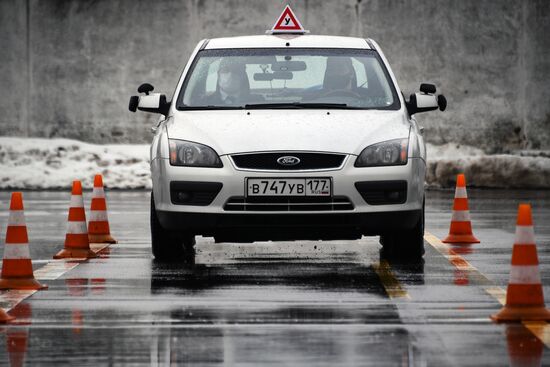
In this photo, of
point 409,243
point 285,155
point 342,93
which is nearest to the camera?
point 285,155

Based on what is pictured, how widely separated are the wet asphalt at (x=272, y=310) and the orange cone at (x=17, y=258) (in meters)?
0.21

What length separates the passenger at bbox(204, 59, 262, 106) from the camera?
11859 mm

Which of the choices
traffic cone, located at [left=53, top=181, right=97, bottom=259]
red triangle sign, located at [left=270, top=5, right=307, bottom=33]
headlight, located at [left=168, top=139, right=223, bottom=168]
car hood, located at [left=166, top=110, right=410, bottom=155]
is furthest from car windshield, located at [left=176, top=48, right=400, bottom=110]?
red triangle sign, located at [left=270, top=5, right=307, bottom=33]

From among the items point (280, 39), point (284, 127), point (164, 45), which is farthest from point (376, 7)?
point (284, 127)

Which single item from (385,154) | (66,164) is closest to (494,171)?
(66,164)

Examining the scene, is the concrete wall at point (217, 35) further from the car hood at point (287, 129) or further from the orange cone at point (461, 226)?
the car hood at point (287, 129)

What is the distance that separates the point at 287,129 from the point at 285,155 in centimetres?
33

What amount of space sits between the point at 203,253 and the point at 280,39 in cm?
193

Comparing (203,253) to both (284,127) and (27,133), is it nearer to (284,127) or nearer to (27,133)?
(284,127)

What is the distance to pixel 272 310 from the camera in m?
8.67

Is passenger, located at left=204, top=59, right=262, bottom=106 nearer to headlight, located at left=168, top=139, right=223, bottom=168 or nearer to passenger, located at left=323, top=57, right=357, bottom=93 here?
passenger, located at left=323, top=57, right=357, bottom=93

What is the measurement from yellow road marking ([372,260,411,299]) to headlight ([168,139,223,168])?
140 centimetres

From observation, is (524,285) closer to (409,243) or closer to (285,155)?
(285,155)

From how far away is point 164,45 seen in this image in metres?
25.8
